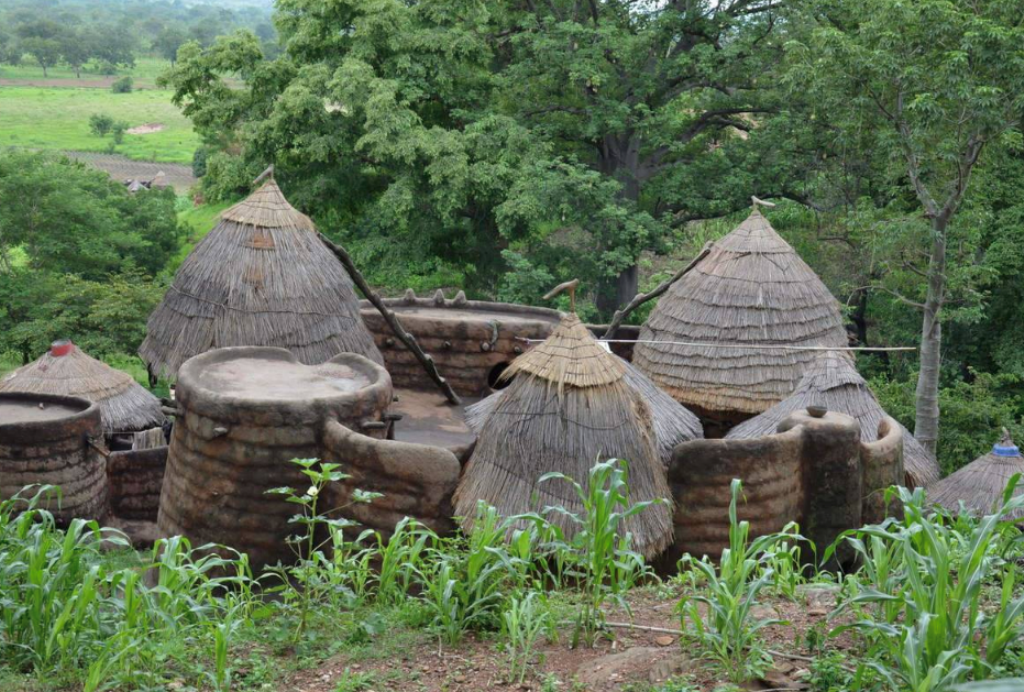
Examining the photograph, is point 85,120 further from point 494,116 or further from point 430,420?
point 430,420

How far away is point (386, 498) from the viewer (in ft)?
29.3

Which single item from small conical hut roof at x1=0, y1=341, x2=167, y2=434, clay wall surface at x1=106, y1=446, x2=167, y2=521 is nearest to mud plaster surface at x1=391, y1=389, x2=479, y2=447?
Result: clay wall surface at x1=106, y1=446, x2=167, y2=521

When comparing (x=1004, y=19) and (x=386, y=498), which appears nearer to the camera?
(x=386, y=498)

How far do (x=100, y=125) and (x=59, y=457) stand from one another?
52218 millimetres

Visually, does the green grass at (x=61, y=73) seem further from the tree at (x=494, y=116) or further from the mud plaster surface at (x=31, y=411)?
the mud plaster surface at (x=31, y=411)

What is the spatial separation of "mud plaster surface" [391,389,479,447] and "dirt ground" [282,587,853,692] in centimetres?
682

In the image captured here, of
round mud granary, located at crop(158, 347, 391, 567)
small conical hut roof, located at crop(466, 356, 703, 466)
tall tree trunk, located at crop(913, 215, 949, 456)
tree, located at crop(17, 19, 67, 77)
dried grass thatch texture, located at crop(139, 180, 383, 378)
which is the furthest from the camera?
tree, located at crop(17, 19, 67, 77)

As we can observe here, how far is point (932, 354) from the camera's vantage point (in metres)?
17.1

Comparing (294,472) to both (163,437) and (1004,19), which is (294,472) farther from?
(1004,19)

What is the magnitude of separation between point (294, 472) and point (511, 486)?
1.80 meters

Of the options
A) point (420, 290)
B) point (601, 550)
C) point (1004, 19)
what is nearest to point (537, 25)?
point (420, 290)

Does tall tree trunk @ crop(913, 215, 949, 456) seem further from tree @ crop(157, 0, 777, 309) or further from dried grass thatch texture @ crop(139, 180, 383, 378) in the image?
dried grass thatch texture @ crop(139, 180, 383, 378)

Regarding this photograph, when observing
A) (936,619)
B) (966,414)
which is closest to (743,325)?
(966,414)

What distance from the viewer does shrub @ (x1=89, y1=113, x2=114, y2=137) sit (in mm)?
60094
